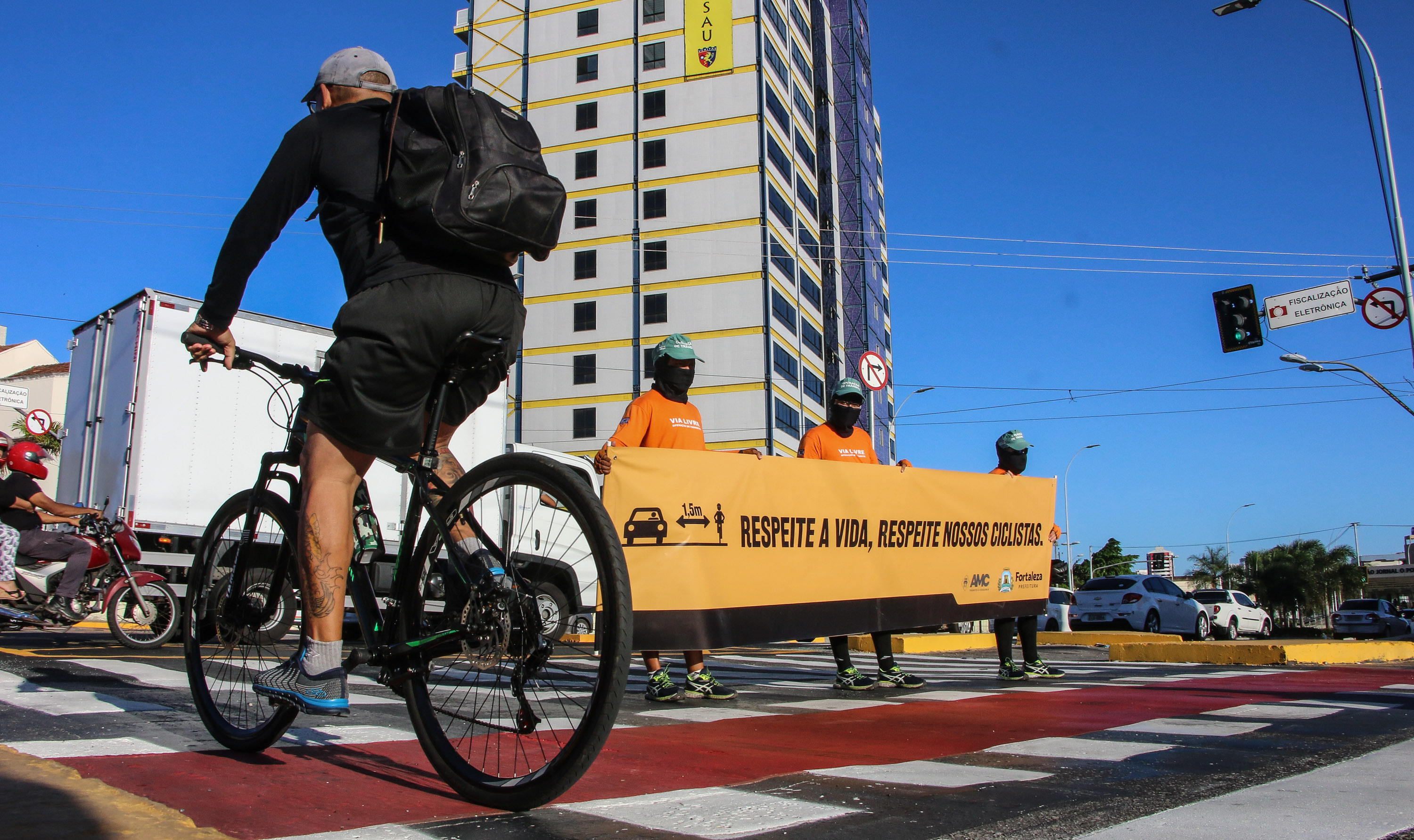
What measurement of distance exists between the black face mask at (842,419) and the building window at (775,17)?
4716 centimetres

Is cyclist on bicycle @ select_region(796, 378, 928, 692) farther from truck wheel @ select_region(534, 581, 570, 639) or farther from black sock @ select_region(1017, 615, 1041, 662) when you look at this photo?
truck wheel @ select_region(534, 581, 570, 639)

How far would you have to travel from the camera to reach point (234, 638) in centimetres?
304

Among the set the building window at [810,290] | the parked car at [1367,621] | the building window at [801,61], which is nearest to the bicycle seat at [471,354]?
the parked car at [1367,621]

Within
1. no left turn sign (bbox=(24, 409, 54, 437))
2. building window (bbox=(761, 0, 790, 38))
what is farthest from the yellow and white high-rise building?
no left turn sign (bbox=(24, 409, 54, 437))

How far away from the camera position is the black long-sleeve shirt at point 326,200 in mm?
2545

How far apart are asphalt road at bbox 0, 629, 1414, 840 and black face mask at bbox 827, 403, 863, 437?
2015 mm

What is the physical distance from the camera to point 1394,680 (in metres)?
7.87

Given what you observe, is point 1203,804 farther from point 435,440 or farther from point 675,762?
point 435,440

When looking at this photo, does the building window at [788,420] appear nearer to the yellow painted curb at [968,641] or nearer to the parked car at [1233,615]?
the parked car at [1233,615]

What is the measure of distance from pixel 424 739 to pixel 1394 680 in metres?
8.44

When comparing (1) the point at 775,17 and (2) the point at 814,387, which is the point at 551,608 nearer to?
(2) the point at 814,387

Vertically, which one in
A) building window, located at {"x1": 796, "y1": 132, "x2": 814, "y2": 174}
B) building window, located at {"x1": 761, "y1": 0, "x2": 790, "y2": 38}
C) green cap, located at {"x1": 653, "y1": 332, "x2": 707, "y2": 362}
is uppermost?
building window, located at {"x1": 761, "y1": 0, "x2": 790, "y2": 38}

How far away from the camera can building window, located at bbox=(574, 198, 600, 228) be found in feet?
162

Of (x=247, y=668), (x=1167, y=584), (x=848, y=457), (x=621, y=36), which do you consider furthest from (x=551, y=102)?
(x=247, y=668)
